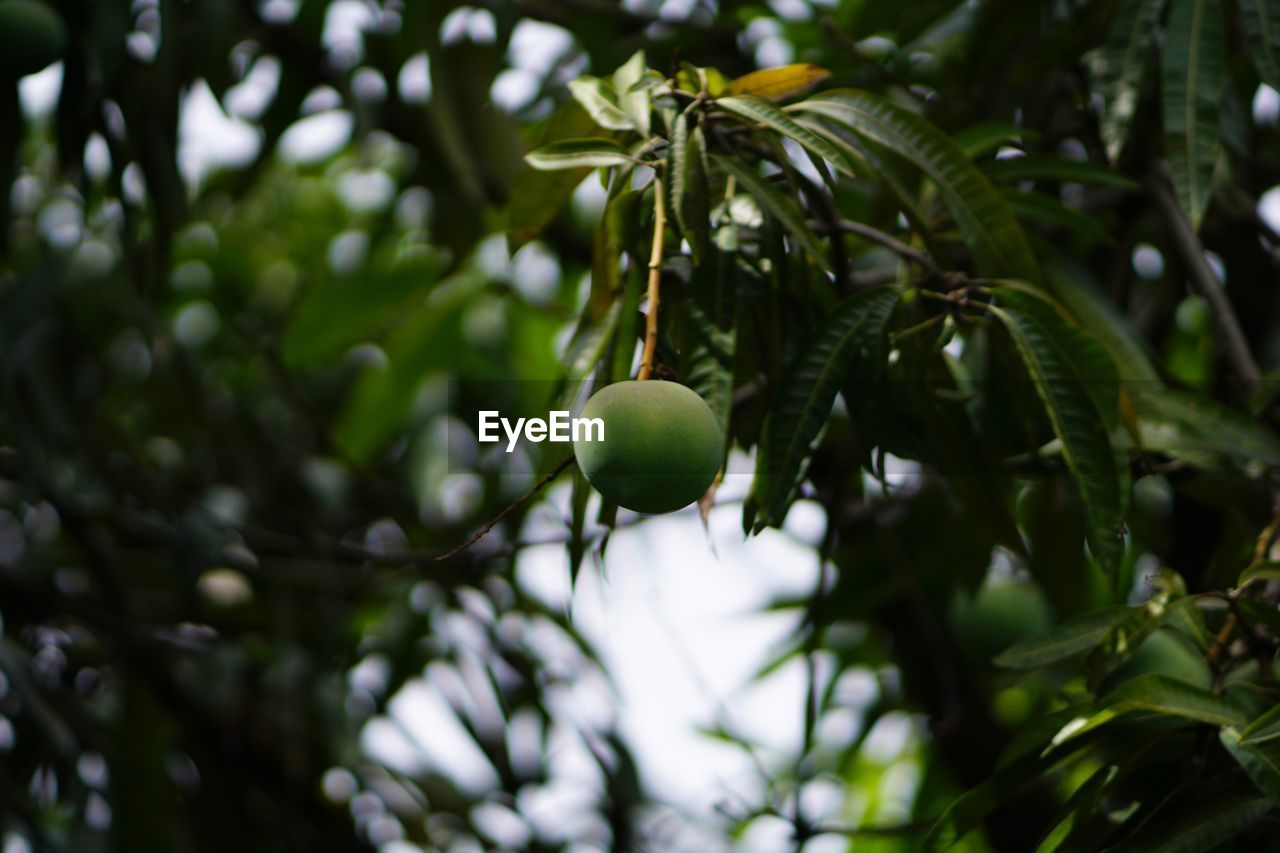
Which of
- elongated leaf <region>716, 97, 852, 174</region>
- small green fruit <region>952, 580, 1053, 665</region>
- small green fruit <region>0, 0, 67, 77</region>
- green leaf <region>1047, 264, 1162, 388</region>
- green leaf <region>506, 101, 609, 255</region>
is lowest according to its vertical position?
small green fruit <region>952, 580, 1053, 665</region>

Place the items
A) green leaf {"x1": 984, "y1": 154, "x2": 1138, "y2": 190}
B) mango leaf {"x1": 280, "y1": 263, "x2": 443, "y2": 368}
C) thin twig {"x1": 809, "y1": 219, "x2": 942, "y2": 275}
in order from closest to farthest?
thin twig {"x1": 809, "y1": 219, "x2": 942, "y2": 275} → green leaf {"x1": 984, "y1": 154, "x2": 1138, "y2": 190} → mango leaf {"x1": 280, "y1": 263, "x2": 443, "y2": 368}

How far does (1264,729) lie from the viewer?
0.80m

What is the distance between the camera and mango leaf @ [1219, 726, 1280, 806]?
790mm

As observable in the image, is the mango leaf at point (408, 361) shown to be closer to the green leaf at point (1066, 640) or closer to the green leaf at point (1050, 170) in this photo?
the green leaf at point (1050, 170)

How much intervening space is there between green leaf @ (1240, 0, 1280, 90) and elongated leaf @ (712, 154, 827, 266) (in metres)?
0.51

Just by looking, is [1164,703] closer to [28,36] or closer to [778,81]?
[778,81]

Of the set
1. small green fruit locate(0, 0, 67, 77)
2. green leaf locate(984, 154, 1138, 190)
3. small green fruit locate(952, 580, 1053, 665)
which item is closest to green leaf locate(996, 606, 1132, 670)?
green leaf locate(984, 154, 1138, 190)

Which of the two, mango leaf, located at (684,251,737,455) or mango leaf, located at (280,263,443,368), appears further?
mango leaf, located at (280,263,443,368)

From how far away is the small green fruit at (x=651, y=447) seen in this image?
2.38 ft

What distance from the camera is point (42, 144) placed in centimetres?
312

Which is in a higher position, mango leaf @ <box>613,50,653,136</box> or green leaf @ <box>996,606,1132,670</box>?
mango leaf @ <box>613,50,653,136</box>

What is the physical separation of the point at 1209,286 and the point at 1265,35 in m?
0.28

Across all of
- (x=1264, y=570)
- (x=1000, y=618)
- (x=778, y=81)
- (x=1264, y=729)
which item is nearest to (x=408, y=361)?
(x=1000, y=618)

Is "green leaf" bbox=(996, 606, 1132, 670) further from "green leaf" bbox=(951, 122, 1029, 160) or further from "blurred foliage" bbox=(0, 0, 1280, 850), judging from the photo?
"green leaf" bbox=(951, 122, 1029, 160)
